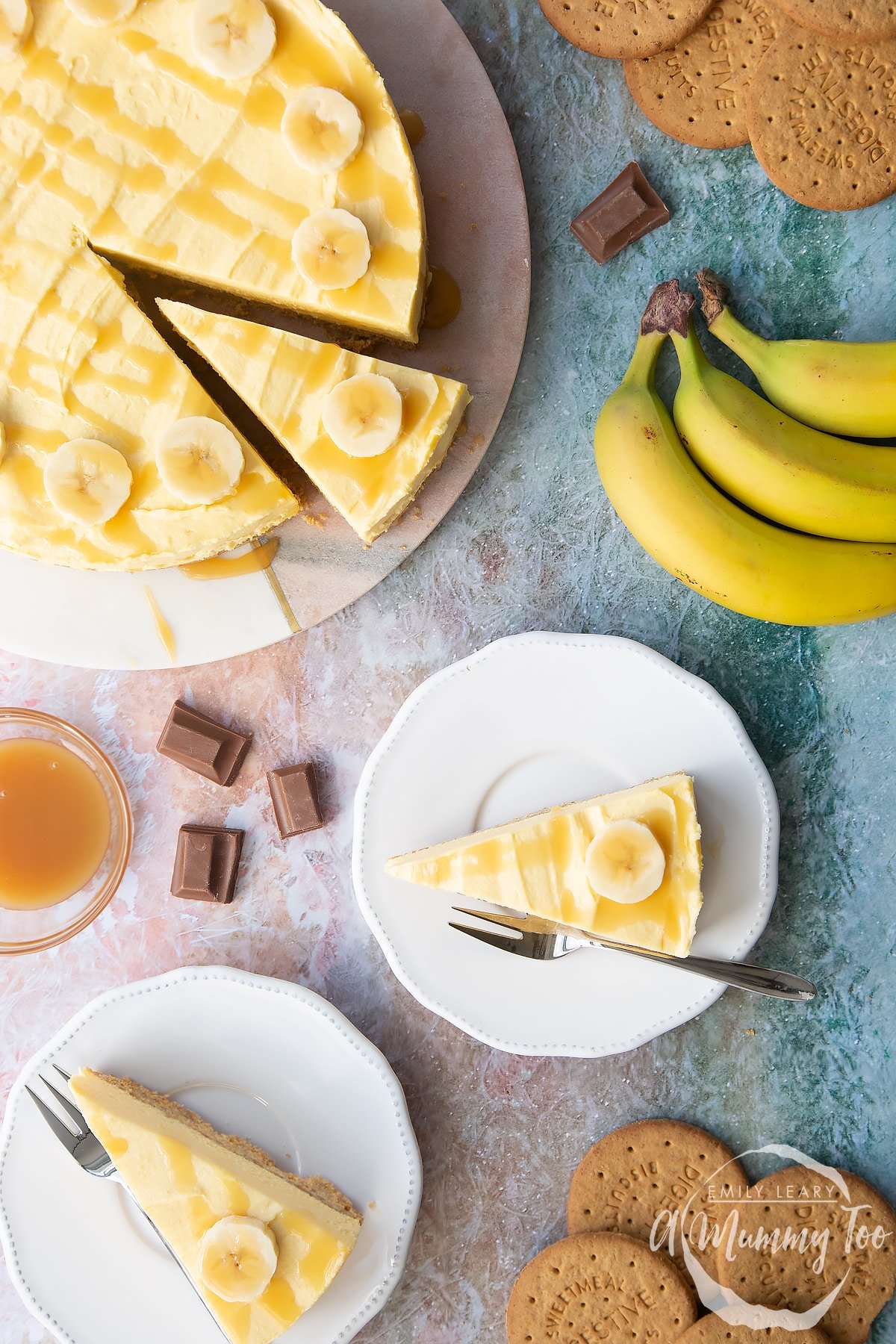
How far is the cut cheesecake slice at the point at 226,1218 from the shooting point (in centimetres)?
254

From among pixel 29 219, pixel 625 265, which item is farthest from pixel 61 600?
pixel 625 265

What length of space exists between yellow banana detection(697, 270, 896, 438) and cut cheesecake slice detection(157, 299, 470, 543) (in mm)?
845

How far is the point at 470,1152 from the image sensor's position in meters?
2.93

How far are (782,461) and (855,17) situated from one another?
1331 mm

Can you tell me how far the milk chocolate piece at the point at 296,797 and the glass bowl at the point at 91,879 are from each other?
19.7 inches

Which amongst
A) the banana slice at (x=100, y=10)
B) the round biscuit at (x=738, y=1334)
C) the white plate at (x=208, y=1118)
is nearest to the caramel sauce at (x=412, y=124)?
the banana slice at (x=100, y=10)

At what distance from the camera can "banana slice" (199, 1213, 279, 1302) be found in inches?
99.1

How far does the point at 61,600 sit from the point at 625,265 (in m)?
2.07

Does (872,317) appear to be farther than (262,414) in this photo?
Yes

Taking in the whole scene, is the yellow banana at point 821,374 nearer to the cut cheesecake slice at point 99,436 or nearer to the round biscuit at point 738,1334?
the cut cheesecake slice at point 99,436

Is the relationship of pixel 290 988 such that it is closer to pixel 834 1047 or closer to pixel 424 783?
pixel 424 783

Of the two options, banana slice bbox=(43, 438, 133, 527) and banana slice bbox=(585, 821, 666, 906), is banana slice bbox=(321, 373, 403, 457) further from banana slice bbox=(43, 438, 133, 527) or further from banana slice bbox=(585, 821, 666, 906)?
banana slice bbox=(585, 821, 666, 906)

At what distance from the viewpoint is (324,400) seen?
7.95ft

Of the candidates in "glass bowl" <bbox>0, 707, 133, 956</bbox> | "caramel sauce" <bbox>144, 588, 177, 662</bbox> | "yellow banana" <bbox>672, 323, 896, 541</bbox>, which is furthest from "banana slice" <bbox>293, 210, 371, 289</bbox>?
"glass bowl" <bbox>0, 707, 133, 956</bbox>
